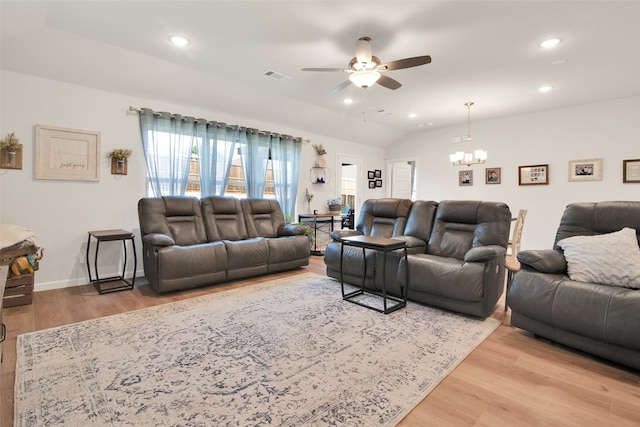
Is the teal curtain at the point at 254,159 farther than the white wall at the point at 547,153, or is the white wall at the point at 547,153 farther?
the teal curtain at the point at 254,159

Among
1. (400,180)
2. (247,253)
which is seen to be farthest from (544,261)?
(400,180)

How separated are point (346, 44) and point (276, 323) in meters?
2.89

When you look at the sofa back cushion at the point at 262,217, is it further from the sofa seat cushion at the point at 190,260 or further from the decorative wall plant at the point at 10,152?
the decorative wall plant at the point at 10,152

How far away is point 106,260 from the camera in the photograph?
3.97 meters

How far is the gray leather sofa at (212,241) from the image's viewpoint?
11.4 feet

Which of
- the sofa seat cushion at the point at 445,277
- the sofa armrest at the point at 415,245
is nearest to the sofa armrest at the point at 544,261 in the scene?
the sofa seat cushion at the point at 445,277

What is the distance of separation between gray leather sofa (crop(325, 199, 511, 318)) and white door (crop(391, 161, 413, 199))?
13.1 ft

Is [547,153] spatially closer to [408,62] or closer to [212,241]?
[408,62]

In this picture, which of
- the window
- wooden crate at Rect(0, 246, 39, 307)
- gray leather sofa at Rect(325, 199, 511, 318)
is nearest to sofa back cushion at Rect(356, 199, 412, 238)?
gray leather sofa at Rect(325, 199, 511, 318)

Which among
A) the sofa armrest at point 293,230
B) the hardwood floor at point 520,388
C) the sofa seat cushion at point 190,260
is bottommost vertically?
the hardwood floor at point 520,388

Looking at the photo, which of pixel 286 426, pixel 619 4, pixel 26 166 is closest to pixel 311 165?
pixel 26 166

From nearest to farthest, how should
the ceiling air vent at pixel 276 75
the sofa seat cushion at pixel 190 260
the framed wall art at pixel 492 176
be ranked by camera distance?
1. the sofa seat cushion at pixel 190 260
2. the ceiling air vent at pixel 276 75
3. the framed wall art at pixel 492 176

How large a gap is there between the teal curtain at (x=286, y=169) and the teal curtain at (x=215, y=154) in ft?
2.86

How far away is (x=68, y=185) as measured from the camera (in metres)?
3.71
